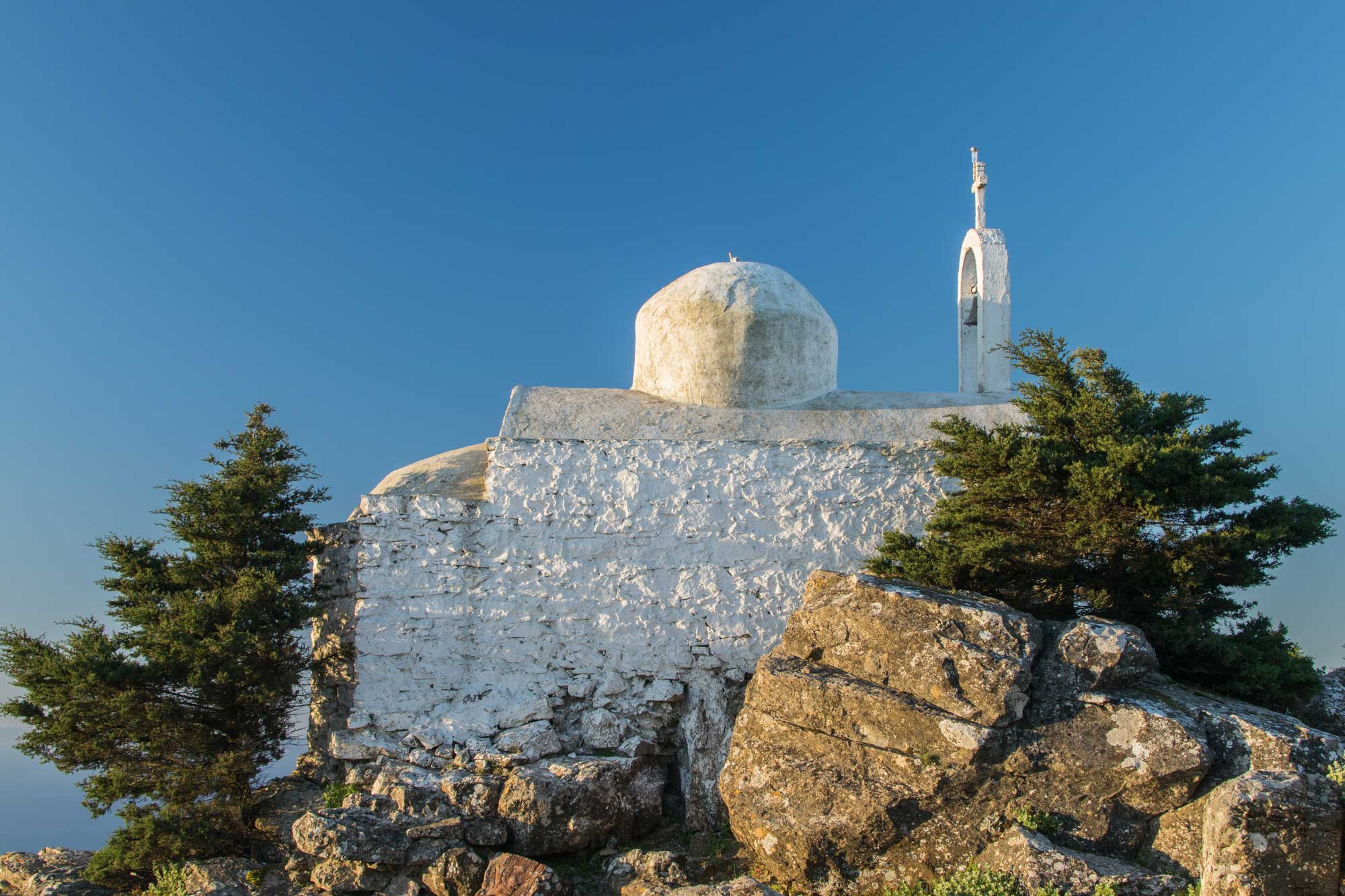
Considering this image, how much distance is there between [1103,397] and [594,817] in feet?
21.4

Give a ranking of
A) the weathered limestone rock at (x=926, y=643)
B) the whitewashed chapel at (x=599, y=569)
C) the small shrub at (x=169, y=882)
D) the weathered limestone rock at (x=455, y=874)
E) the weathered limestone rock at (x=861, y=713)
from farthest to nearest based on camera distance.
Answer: the whitewashed chapel at (x=599, y=569)
the small shrub at (x=169, y=882)
the weathered limestone rock at (x=455, y=874)
the weathered limestone rock at (x=926, y=643)
the weathered limestone rock at (x=861, y=713)

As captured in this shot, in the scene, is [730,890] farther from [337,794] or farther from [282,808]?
[282,808]

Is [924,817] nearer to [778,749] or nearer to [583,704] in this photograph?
[778,749]

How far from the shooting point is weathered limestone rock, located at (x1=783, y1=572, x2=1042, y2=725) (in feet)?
25.1

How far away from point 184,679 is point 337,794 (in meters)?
2.00

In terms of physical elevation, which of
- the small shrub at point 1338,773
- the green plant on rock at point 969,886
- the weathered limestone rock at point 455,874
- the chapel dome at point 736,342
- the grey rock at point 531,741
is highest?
the chapel dome at point 736,342

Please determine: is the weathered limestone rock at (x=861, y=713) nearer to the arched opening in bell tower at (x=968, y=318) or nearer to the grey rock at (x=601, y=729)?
the grey rock at (x=601, y=729)

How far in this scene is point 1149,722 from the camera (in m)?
7.46

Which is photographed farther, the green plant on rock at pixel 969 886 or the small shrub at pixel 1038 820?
the small shrub at pixel 1038 820

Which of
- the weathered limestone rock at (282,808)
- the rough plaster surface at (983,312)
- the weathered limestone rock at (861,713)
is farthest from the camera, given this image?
the rough plaster surface at (983,312)

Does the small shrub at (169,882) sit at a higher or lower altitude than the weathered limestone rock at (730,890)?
lower

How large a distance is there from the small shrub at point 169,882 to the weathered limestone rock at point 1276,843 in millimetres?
8773

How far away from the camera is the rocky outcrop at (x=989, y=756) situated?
714 cm

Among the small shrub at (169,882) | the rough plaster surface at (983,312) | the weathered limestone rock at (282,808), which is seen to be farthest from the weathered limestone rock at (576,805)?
the rough plaster surface at (983,312)
